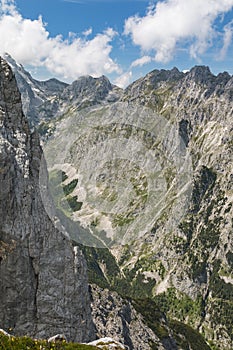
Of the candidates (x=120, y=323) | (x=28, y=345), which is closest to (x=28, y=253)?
(x=28, y=345)

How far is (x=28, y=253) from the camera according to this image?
3650cm

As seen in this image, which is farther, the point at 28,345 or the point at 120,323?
the point at 120,323

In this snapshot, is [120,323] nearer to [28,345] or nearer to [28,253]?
[28,253]

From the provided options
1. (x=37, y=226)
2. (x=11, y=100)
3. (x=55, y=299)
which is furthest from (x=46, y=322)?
(x=11, y=100)

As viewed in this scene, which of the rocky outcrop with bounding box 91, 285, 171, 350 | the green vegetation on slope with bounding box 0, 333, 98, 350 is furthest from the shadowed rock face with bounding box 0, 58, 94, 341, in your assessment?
the rocky outcrop with bounding box 91, 285, 171, 350

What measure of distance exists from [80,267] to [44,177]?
43.2 feet

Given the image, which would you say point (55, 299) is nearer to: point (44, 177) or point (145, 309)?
point (44, 177)

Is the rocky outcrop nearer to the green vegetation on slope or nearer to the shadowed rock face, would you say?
the shadowed rock face

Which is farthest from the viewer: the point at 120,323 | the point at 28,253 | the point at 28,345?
the point at 120,323

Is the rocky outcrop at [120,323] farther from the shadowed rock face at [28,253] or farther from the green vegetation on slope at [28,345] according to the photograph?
the green vegetation on slope at [28,345]

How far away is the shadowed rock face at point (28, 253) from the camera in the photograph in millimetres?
34969

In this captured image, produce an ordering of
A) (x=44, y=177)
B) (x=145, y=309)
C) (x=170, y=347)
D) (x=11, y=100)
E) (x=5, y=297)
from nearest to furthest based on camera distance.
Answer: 1. (x=5, y=297)
2. (x=11, y=100)
3. (x=44, y=177)
4. (x=170, y=347)
5. (x=145, y=309)

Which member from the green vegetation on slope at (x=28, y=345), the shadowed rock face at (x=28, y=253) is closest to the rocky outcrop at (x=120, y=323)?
the shadowed rock face at (x=28, y=253)

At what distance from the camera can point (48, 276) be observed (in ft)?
127
